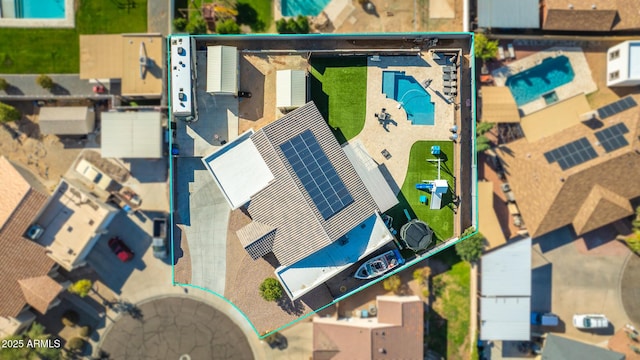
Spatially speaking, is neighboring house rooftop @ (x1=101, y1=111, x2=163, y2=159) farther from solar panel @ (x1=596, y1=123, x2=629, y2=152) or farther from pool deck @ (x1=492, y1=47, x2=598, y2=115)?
solar panel @ (x1=596, y1=123, x2=629, y2=152)

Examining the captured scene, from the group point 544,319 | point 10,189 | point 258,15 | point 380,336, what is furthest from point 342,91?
point 10,189

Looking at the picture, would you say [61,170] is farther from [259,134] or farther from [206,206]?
[259,134]

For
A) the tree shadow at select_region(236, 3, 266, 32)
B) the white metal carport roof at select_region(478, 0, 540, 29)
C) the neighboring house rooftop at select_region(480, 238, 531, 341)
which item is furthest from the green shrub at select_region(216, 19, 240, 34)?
the neighboring house rooftop at select_region(480, 238, 531, 341)

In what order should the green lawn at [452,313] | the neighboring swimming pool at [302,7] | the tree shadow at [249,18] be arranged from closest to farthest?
the tree shadow at [249,18], the neighboring swimming pool at [302,7], the green lawn at [452,313]

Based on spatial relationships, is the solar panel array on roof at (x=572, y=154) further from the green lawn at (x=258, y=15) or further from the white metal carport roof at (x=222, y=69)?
the green lawn at (x=258, y=15)

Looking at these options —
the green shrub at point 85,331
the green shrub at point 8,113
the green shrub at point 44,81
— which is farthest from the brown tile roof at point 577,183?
the green shrub at point 8,113

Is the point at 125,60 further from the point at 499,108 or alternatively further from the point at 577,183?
the point at 577,183
